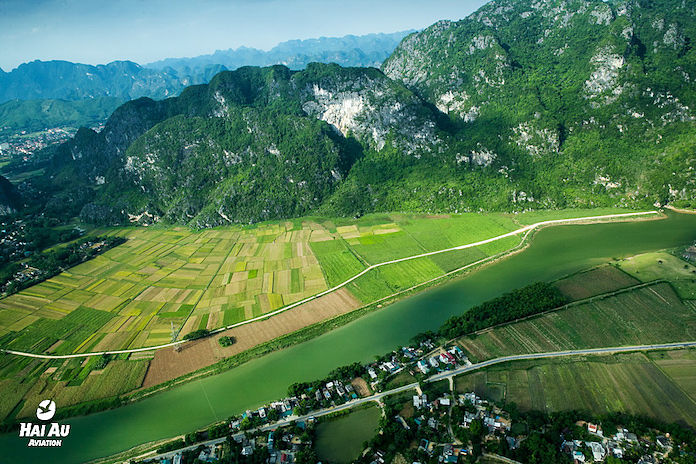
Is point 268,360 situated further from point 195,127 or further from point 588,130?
point 588,130

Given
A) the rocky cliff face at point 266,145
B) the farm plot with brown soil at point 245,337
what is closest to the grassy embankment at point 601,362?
the farm plot with brown soil at point 245,337

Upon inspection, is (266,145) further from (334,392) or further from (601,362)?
(601,362)

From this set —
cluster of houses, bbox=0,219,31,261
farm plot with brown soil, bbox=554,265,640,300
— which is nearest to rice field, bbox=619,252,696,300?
farm plot with brown soil, bbox=554,265,640,300

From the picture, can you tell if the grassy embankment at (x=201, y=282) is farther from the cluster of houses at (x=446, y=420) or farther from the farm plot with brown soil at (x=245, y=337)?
the cluster of houses at (x=446, y=420)

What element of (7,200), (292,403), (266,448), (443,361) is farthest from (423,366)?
(7,200)

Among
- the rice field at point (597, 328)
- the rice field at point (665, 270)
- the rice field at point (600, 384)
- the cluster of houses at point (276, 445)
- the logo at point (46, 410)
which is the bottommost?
the logo at point (46, 410)

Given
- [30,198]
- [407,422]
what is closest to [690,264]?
[407,422]

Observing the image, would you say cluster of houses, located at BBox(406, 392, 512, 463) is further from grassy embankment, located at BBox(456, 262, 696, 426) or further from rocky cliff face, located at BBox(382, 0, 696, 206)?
rocky cliff face, located at BBox(382, 0, 696, 206)
